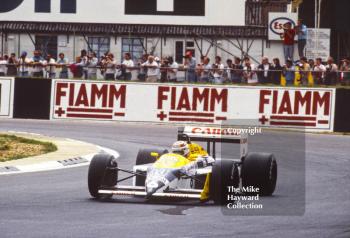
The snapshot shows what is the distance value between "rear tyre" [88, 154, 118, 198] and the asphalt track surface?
0.75 ft

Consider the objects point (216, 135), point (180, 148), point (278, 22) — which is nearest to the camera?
point (180, 148)

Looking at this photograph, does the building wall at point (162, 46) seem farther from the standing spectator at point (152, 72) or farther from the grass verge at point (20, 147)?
the grass verge at point (20, 147)

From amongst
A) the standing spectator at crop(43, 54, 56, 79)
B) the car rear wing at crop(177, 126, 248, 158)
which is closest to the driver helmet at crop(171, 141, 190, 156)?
the car rear wing at crop(177, 126, 248, 158)

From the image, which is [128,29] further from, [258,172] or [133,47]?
[258,172]

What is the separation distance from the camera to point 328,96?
29.6 meters

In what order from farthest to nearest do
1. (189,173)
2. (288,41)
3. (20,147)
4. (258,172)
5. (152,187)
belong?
(288,41) → (20,147) → (258,172) → (189,173) → (152,187)

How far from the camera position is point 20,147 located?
2172 centimetres

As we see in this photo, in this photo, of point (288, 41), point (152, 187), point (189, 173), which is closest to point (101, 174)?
point (152, 187)

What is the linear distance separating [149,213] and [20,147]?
357 inches

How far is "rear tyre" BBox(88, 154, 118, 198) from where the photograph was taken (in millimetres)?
14414

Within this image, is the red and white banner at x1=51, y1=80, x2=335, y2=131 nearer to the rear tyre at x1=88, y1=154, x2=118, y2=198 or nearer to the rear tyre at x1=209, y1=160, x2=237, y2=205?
the rear tyre at x1=88, y1=154, x2=118, y2=198

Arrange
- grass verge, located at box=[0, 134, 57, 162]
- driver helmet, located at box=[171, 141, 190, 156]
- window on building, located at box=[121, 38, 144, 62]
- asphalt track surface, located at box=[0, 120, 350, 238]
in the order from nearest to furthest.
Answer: asphalt track surface, located at box=[0, 120, 350, 238] → driver helmet, located at box=[171, 141, 190, 156] → grass verge, located at box=[0, 134, 57, 162] → window on building, located at box=[121, 38, 144, 62]

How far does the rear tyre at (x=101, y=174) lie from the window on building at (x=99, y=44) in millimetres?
23660

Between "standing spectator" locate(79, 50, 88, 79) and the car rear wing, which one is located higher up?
"standing spectator" locate(79, 50, 88, 79)
